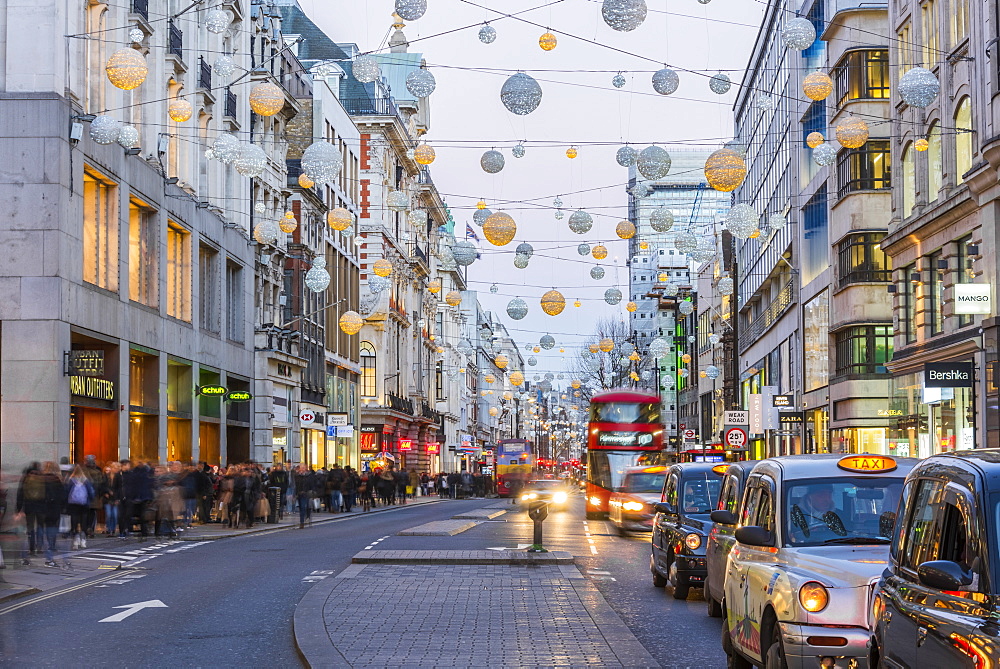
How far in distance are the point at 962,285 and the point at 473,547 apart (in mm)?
11553

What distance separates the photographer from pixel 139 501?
104 feet

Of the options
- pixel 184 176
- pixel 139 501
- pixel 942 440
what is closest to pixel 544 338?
pixel 184 176

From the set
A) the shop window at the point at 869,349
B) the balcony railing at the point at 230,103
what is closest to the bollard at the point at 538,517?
the shop window at the point at 869,349

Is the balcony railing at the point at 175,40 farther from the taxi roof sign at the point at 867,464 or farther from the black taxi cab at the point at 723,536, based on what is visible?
the taxi roof sign at the point at 867,464

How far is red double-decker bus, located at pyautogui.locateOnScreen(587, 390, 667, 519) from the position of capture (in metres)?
44.8

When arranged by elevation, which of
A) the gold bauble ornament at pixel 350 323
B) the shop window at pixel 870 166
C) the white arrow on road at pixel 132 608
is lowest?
the white arrow on road at pixel 132 608

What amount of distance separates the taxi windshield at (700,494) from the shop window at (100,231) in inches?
799

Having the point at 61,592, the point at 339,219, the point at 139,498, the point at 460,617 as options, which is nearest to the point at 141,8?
the point at 339,219

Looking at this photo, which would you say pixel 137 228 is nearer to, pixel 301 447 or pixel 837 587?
pixel 301 447

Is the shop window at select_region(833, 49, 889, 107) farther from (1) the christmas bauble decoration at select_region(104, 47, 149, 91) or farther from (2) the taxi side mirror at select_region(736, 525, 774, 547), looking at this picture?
(2) the taxi side mirror at select_region(736, 525, 774, 547)

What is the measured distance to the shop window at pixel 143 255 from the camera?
39.9m

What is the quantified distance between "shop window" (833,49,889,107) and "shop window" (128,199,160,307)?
22603 mm

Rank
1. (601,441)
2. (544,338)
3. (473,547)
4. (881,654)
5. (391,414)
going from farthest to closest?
(391,414) < (544,338) < (601,441) < (473,547) < (881,654)

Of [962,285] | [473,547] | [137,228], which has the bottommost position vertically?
[473,547]
